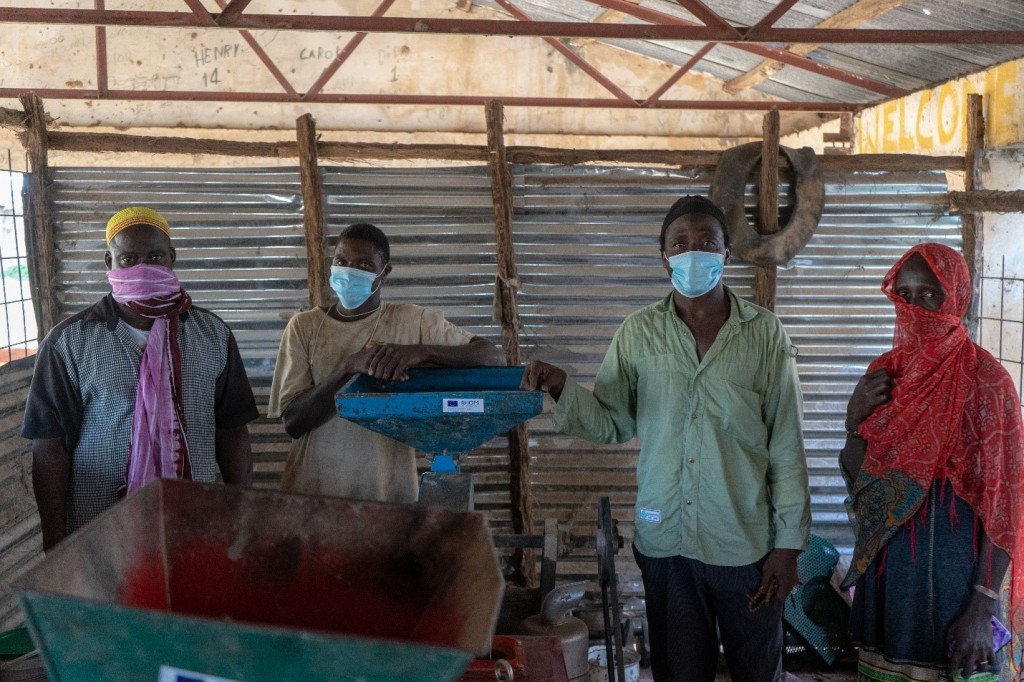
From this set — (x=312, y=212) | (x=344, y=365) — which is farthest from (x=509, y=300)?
(x=344, y=365)

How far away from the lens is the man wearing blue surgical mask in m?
3.20

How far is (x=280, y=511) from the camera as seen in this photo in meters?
2.11

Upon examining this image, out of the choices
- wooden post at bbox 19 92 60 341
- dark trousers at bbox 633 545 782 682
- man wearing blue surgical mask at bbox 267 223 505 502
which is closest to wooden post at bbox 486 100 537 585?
man wearing blue surgical mask at bbox 267 223 505 502

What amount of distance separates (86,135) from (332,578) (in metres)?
3.78

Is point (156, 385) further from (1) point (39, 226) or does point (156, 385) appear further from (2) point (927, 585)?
(2) point (927, 585)

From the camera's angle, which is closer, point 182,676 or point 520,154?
point 182,676

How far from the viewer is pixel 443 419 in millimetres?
2711

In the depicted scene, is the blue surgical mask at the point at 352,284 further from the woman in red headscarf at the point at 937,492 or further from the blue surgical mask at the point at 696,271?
the woman in red headscarf at the point at 937,492

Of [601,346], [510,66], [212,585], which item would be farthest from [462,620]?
[510,66]

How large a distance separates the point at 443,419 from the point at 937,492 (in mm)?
1712

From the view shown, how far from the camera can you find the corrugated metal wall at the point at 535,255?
502 cm

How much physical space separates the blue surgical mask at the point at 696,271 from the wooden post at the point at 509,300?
6.86ft

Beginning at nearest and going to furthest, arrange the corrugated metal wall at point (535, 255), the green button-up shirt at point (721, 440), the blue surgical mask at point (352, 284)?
the green button-up shirt at point (721, 440) < the blue surgical mask at point (352, 284) < the corrugated metal wall at point (535, 255)

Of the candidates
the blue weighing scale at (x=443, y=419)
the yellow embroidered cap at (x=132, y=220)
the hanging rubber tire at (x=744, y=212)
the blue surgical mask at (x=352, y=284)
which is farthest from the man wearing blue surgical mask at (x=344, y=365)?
the hanging rubber tire at (x=744, y=212)
